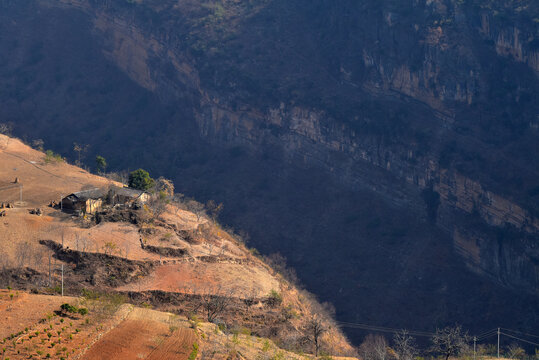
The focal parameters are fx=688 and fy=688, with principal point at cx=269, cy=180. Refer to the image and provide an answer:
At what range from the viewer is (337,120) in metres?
75.4

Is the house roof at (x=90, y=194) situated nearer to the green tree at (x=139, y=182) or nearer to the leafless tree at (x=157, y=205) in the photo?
the green tree at (x=139, y=182)

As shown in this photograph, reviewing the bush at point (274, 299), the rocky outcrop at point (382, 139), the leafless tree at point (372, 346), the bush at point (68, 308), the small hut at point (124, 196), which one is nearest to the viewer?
the bush at point (68, 308)

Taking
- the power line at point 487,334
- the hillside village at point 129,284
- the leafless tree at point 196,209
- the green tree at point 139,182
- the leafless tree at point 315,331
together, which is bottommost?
the power line at point 487,334

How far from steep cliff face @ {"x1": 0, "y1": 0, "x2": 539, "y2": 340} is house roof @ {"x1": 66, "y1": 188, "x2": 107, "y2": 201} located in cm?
1858

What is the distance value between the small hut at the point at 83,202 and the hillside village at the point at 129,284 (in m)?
0.08

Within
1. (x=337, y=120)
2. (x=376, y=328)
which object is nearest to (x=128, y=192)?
(x=376, y=328)

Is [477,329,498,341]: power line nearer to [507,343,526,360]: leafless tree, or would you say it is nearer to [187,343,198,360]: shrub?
[507,343,526,360]: leafless tree

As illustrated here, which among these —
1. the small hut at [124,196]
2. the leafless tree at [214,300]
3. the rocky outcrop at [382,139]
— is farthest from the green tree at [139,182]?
the rocky outcrop at [382,139]

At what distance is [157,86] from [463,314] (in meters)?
51.5

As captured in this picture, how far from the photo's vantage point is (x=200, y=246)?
166 ft

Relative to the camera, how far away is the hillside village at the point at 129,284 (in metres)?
33.2

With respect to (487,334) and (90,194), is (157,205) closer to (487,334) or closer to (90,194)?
(90,194)

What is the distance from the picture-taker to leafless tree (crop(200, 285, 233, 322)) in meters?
41.8

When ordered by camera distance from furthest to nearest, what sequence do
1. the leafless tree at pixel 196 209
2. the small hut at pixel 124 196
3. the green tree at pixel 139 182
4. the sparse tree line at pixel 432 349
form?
the leafless tree at pixel 196 209 < the green tree at pixel 139 182 < the small hut at pixel 124 196 < the sparse tree line at pixel 432 349
